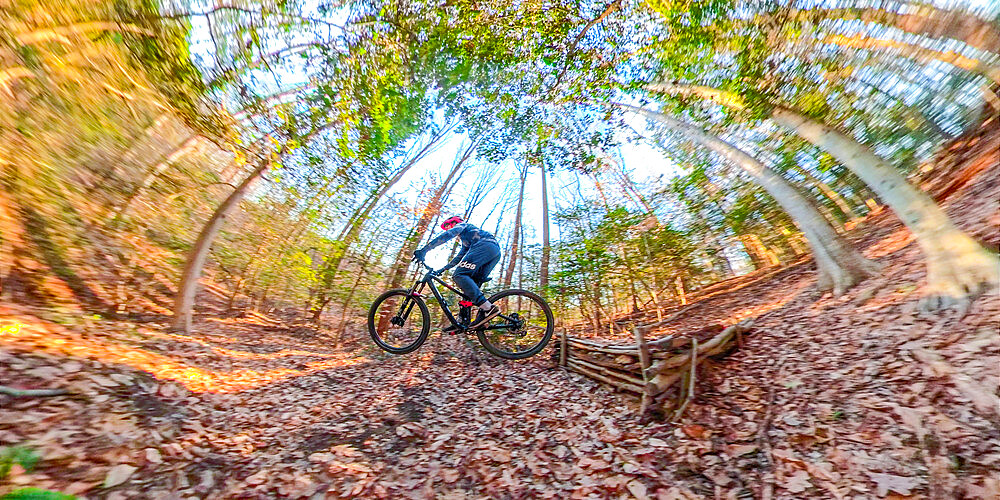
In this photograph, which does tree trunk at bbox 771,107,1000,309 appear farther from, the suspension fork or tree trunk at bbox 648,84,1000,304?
the suspension fork

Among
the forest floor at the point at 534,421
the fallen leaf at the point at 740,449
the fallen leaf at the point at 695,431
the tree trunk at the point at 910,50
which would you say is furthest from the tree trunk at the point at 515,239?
the fallen leaf at the point at 740,449

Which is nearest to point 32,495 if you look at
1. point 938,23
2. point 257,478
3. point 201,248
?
point 257,478

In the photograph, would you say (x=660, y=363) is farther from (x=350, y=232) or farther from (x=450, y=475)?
(x=350, y=232)

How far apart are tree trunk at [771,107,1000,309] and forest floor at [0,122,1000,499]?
0.33 metres

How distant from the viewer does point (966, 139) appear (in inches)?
276

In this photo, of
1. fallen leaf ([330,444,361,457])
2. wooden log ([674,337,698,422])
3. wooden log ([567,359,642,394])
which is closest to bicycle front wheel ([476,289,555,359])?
wooden log ([567,359,642,394])

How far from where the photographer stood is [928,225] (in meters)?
3.51

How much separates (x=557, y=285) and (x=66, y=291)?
26.3 ft

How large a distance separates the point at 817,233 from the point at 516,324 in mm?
5519

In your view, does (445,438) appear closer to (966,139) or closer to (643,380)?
(643,380)

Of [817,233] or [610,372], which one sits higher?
[817,233]

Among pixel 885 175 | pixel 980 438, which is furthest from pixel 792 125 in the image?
pixel 980 438

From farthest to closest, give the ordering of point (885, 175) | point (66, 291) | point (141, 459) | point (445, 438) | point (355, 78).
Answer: point (355, 78) < point (66, 291) < point (885, 175) < point (445, 438) < point (141, 459)

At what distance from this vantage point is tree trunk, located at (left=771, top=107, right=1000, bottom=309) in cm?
306
